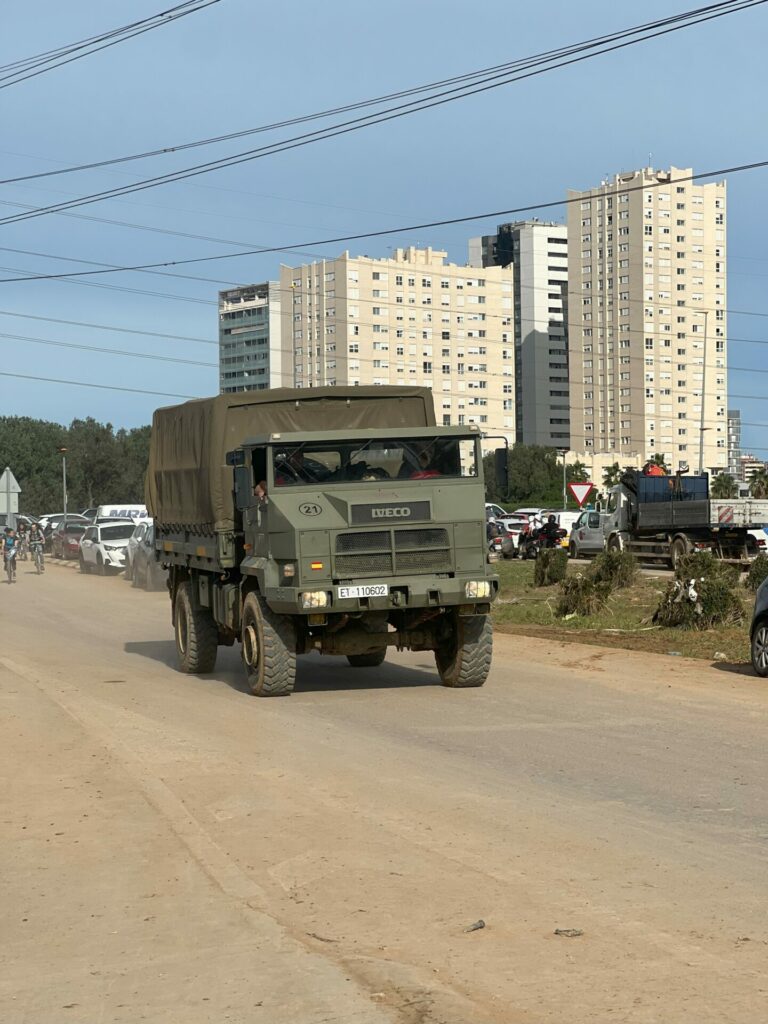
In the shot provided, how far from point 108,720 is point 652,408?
7144 inches

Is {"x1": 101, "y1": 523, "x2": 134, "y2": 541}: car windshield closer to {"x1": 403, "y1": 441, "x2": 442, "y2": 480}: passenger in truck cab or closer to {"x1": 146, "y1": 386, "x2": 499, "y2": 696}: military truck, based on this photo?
{"x1": 146, "y1": 386, "x2": 499, "y2": 696}: military truck

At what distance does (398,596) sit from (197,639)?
13.5 feet

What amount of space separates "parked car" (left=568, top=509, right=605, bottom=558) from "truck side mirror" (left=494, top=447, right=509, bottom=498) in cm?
3224

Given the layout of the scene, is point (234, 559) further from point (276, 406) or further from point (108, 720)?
point (108, 720)

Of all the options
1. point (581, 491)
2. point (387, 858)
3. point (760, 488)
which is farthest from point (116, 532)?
point (387, 858)

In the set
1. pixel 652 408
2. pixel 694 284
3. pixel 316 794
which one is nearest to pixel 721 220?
pixel 694 284

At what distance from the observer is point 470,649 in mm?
15562

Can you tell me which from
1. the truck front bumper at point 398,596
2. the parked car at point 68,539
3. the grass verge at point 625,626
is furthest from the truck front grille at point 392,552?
the parked car at point 68,539

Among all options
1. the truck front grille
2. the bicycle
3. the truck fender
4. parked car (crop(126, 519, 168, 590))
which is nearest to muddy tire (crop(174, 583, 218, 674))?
the truck fender

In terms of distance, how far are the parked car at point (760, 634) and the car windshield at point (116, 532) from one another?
33401mm

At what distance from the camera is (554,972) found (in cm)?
572

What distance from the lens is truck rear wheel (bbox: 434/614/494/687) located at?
15531 millimetres

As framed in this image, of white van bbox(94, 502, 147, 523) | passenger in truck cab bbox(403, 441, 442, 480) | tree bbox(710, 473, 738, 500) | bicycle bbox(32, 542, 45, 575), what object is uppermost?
tree bbox(710, 473, 738, 500)

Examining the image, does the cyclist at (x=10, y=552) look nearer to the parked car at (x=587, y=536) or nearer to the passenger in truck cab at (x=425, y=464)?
the parked car at (x=587, y=536)
